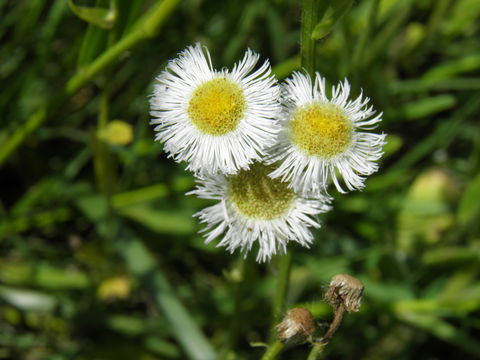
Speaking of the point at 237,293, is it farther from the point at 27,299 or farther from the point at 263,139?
the point at 27,299

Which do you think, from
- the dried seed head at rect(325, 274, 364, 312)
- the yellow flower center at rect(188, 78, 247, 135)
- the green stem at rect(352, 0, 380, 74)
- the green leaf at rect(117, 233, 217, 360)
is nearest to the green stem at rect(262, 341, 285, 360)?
the dried seed head at rect(325, 274, 364, 312)

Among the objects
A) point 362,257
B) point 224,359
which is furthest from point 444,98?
point 224,359

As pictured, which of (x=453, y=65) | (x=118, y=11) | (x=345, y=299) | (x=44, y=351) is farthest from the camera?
(x=453, y=65)

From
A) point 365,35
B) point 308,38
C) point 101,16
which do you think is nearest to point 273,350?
point 308,38

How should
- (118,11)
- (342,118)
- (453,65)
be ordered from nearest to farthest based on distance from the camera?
1. (342,118)
2. (118,11)
3. (453,65)

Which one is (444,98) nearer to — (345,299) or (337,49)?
(337,49)

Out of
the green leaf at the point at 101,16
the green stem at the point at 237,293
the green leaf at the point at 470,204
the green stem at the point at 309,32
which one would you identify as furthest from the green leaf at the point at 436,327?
the green leaf at the point at 101,16
